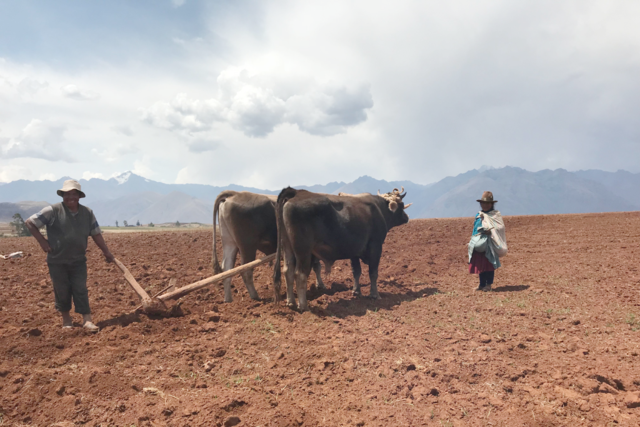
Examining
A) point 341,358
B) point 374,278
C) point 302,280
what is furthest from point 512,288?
point 341,358

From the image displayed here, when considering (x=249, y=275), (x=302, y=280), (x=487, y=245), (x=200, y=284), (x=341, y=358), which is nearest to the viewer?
(x=341, y=358)

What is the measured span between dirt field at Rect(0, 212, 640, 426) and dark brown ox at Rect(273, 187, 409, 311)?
2.50 ft

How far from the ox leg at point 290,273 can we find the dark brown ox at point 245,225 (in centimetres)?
84

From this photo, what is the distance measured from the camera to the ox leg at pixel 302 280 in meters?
7.22

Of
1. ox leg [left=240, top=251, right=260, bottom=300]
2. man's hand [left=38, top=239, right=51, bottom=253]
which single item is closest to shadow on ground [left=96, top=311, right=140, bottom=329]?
man's hand [left=38, top=239, right=51, bottom=253]

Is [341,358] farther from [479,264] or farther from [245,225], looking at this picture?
[479,264]

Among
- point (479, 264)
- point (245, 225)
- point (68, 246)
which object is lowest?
point (479, 264)

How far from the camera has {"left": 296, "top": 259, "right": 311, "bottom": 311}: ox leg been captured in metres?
7.22

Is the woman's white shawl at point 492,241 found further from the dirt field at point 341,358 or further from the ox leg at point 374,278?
the ox leg at point 374,278

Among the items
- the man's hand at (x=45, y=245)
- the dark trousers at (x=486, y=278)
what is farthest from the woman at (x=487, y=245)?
the man's hand at (x=45, y=245)

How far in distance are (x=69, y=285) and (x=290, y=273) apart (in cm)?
381

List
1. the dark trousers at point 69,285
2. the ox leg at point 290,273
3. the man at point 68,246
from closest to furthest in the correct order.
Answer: the man at point 68,246 → the dark trousers at point 69,285 → the ox leg at point 290,273

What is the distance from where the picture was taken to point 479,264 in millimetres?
8414

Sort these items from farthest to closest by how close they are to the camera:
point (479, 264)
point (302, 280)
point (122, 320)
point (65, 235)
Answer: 1. point (479, 264)
2. point (302, 280)
3. point (122, 320)
4. point (65, 235)
